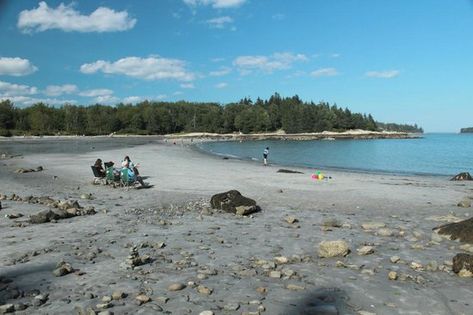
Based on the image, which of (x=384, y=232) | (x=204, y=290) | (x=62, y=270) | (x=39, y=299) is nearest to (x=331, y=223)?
(x=384, y=232)

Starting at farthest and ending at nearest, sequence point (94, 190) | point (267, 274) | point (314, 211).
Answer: point (94, 190), point (314, 211), point (267, 274)

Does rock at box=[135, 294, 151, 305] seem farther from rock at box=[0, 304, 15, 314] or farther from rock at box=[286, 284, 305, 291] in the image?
rock at box=[286, 284, 305, 291]

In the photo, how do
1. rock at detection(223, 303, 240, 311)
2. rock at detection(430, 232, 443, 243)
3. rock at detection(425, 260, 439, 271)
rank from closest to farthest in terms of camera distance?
1. rock at detection(223, 303, 240, 311)
2. rock at detection(425, 260, 439, 271)
3. rock at detection(430, 232, 443, 243)

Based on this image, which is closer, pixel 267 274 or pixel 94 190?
pixel 267 274

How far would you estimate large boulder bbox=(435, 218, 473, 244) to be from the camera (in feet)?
36.7

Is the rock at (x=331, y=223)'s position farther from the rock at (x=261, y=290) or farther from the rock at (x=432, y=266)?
the rock at (x=261, y=290)


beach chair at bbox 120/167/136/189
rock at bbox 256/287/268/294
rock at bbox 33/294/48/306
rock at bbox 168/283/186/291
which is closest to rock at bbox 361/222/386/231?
rock at bbox 256/287/268/294

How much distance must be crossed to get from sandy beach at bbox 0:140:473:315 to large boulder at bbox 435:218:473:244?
1.10 feet

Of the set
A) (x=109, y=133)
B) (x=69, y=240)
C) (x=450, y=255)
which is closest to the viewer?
(x=450, y=255)

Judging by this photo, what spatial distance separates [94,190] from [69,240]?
1079cm

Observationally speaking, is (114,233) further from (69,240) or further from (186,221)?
(186,221)

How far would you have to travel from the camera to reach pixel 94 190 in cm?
2147

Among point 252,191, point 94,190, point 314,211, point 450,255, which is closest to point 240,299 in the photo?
point 450,255

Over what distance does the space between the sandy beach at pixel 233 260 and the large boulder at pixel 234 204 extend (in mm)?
362
